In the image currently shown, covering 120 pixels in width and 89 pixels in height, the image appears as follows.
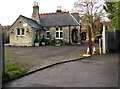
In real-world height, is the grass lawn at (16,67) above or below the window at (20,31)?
below

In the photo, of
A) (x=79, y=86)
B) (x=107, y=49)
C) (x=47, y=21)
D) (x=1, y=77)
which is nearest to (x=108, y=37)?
(x=107, y=49)

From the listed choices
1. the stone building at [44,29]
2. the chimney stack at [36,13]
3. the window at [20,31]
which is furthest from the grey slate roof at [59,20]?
Result: the window at [20,31]

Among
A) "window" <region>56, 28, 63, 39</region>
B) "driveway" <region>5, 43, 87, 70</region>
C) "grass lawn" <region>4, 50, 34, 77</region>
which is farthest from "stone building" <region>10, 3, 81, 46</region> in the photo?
"grass lawn" <region>4, 50, 34, 77</region>

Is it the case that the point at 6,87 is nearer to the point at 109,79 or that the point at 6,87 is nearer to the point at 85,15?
the point at 109,79

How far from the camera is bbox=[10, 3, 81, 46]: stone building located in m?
20.9

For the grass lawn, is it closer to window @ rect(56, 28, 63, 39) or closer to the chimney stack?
window @ rect(56, 28, 63, 39)

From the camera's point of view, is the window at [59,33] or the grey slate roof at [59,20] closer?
the grey slate roof at [59,20]

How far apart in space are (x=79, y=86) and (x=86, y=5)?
30.6m

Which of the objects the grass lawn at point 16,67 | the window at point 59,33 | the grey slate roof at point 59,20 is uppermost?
the grey slate roof at point 59,20

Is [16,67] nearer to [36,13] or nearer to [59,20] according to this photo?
[59,20]

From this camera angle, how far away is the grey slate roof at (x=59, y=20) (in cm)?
2356

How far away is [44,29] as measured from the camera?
24453mm

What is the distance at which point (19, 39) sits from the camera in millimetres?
21609

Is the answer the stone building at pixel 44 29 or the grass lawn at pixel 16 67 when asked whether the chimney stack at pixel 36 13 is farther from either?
the grass lawn at pixel 16 67
